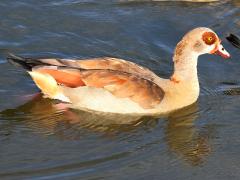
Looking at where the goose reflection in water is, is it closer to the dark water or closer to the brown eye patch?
the dark water

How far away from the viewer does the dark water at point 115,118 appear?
29.2ft

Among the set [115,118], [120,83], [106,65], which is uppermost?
[106,65]

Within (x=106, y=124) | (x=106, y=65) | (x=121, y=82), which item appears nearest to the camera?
(x=106, y=124)

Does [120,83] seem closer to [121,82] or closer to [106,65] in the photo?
[121,82]

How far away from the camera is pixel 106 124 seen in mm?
10195

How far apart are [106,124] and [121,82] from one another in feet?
2.11

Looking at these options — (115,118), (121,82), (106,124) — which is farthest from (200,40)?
(106,124)

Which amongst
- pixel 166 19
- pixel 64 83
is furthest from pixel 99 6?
pixel 64 83

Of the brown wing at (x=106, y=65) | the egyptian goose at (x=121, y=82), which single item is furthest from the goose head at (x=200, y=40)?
the brown wing at (x=106, y=65)

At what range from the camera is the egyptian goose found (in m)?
10.4

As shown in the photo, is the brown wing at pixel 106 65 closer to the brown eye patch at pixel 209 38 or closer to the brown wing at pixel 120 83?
the brown wing at pixel 120 83

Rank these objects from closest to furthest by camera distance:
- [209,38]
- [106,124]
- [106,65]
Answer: [106,124], [106,65], [209,38]

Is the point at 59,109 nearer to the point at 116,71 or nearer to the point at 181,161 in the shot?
the point at 116,71

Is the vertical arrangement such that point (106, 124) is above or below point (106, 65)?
below
